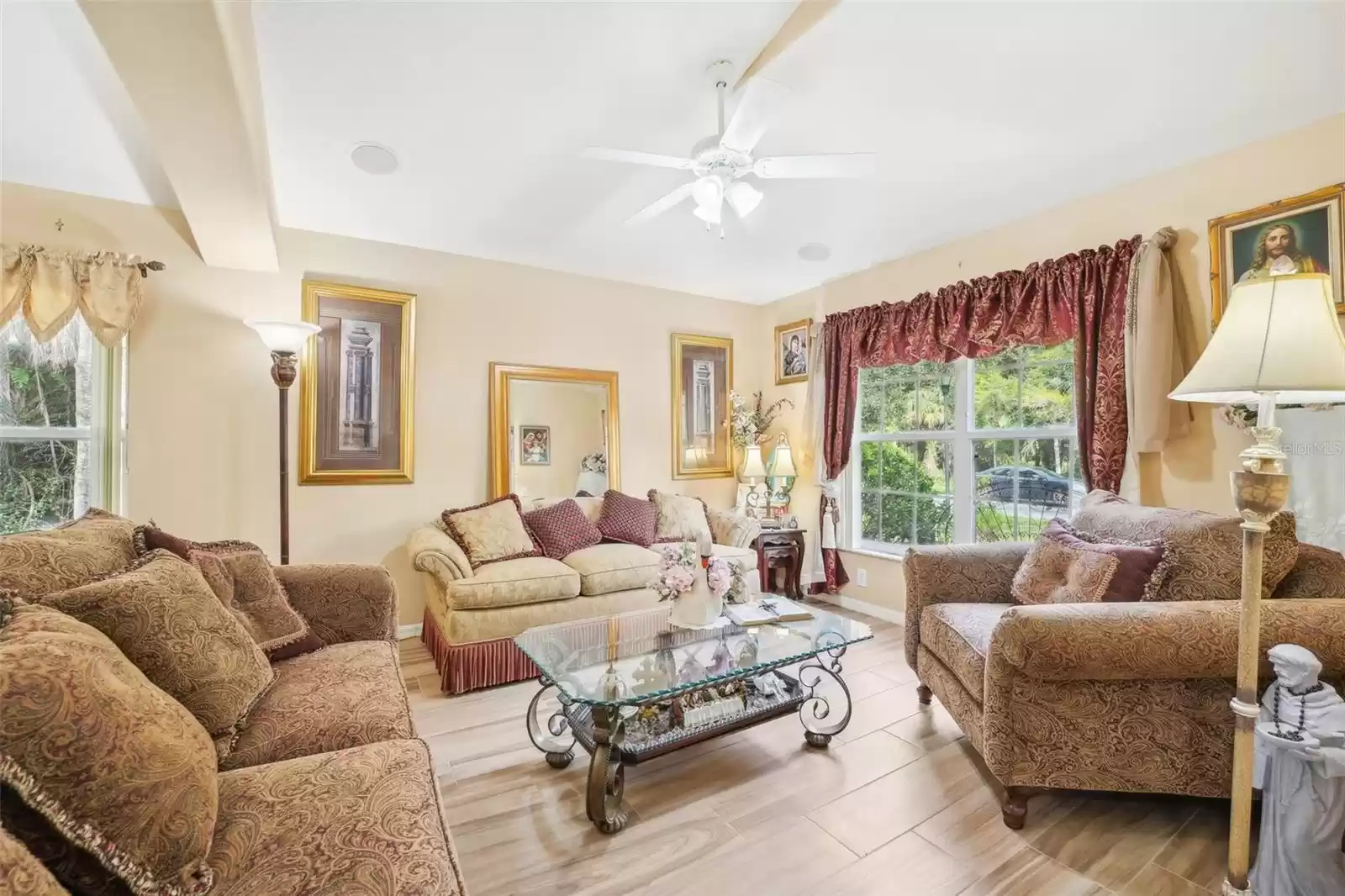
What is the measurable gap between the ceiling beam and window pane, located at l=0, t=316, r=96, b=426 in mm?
881

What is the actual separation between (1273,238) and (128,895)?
12.8 feet

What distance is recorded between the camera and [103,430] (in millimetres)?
2980

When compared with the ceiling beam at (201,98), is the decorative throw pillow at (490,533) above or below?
below

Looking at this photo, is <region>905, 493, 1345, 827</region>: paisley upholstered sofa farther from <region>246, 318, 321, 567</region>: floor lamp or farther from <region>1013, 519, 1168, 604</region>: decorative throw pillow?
<region>246, 318, 321, 567</region>: floor lamp

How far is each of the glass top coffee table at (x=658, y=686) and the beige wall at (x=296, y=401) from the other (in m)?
1.86

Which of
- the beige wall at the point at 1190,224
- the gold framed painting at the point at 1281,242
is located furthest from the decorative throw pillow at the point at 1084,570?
the gold framed painting at the point at 1281,242

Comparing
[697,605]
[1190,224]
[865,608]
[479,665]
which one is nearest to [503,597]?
[479,665]

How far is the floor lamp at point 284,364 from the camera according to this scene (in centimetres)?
300

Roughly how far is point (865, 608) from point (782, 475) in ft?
3.68

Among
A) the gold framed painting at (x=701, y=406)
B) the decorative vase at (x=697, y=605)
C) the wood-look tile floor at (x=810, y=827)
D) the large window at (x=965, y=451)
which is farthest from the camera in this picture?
the gold framed painting at (x=701, y=406)

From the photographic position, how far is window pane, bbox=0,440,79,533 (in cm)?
283

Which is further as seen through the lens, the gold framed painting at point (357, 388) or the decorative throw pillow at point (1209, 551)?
the gold framed painting at point (357, 388)

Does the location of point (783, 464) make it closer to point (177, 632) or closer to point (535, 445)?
point (535, 445)

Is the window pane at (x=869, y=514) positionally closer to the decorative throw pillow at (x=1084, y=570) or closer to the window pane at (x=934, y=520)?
the window pane at (x=934, y=520)
